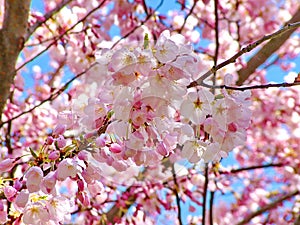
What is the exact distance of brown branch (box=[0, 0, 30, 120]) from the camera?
6.70 ft

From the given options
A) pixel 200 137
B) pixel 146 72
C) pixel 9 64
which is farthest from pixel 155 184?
pixel 146 72

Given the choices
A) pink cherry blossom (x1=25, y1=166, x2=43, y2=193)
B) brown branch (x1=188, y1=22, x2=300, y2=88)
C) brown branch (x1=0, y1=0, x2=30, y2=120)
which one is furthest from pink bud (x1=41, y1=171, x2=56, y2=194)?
brown branch (x1=0, y1=0, x2=30, y2=120)

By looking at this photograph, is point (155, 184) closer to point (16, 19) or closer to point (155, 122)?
point (16, 19)

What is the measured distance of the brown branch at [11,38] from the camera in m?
2.04

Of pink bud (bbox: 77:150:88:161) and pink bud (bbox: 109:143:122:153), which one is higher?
pink bud (bbox: 109:143:122:153)

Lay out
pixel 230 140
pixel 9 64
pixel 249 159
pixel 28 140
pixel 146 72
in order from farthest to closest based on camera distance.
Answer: pixel 249 159, pixel 28 140, pixel 9 64, pixel 230 140, pixel 146 72

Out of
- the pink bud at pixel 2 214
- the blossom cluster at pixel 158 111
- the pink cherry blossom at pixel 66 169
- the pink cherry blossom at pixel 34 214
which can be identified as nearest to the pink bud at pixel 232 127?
the blossom cluster at pixel 158 111

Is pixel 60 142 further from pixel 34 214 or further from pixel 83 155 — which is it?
pixel 34 214

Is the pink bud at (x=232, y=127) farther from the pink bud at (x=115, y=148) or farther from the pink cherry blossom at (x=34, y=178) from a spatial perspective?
the pink cherry blossom at (x=34, y=178)

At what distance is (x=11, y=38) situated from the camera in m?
2.05

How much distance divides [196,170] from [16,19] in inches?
44.9

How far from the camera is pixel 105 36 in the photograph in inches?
124

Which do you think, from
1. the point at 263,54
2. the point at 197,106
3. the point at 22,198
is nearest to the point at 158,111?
the point at 197,106

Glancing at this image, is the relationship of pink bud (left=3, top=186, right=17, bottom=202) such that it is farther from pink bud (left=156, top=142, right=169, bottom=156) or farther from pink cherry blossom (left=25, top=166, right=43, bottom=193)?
pink bud (left=156, top=142, right=169, bottom=156)
